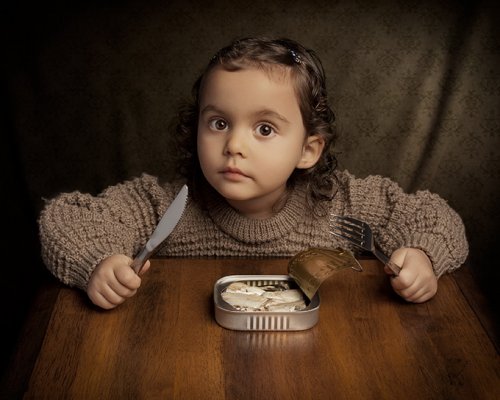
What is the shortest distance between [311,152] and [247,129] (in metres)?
0.21

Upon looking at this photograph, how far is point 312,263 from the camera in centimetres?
95

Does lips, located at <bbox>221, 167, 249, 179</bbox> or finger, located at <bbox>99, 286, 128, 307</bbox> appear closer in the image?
finger, located at <bbox>99, 286, 128, 307</bbox>

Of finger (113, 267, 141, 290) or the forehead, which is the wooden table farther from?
the forehead

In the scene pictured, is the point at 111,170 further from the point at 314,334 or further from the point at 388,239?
the point at 314,334

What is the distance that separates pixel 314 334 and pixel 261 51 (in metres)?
0.48

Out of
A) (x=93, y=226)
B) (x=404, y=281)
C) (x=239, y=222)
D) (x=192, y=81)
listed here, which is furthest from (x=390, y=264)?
(x=192, y=81)

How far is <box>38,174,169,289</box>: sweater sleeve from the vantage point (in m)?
1.07

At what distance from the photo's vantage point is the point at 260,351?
855 millimetres

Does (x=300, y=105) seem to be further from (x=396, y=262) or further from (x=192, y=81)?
(x=192, y=81)

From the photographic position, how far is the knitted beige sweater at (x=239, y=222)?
1.16 meters

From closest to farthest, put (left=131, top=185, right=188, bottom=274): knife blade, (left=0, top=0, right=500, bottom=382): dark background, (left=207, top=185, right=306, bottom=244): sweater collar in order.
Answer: (left=131, top=185, right=188, bottom=274): knife blade
(left=207, top=185, right=306, bottom=244): sweater collar
(left=0, top=0, right=500, bottom=382): dark background

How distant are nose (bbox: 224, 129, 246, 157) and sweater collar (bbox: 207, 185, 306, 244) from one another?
24cm

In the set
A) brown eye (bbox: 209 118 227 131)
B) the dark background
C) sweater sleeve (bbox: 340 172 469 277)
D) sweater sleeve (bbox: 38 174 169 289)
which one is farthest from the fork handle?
the dark background

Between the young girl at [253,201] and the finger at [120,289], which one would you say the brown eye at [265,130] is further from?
the finger at [120,289]
